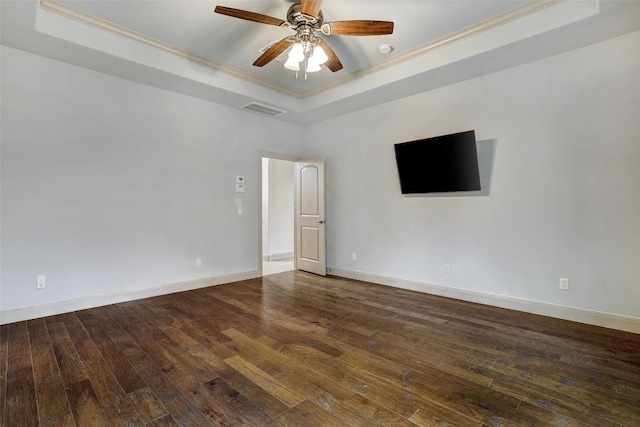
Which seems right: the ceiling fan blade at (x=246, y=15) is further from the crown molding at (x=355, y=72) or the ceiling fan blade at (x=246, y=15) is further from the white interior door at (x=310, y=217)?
the white interior door at (x=310, y=217)

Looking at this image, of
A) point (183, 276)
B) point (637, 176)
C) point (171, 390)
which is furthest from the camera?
point (183, 276)

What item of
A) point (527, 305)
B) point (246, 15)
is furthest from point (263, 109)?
point (527, 305)

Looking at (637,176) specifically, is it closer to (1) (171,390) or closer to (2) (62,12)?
(1) (171,390)

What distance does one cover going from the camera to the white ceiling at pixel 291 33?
9.07 feet

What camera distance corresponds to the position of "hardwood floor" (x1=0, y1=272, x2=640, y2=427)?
172cm

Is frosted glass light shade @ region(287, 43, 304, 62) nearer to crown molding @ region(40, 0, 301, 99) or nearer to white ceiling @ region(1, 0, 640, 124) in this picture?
white ceiling @ region(1, 0, 640, 124)

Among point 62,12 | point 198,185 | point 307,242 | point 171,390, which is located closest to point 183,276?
point 198,185

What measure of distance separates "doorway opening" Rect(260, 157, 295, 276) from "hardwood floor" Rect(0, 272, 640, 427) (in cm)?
368

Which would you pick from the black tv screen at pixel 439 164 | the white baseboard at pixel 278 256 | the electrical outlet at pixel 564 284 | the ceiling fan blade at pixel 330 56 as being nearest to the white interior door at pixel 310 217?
the white baseboard at pixel 278 256

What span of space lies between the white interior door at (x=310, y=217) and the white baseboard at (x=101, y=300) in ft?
4.38

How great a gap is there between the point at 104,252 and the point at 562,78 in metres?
5.52

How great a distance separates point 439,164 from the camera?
12.9 feet

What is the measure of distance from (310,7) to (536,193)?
3.00 m

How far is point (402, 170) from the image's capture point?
4.35 m
